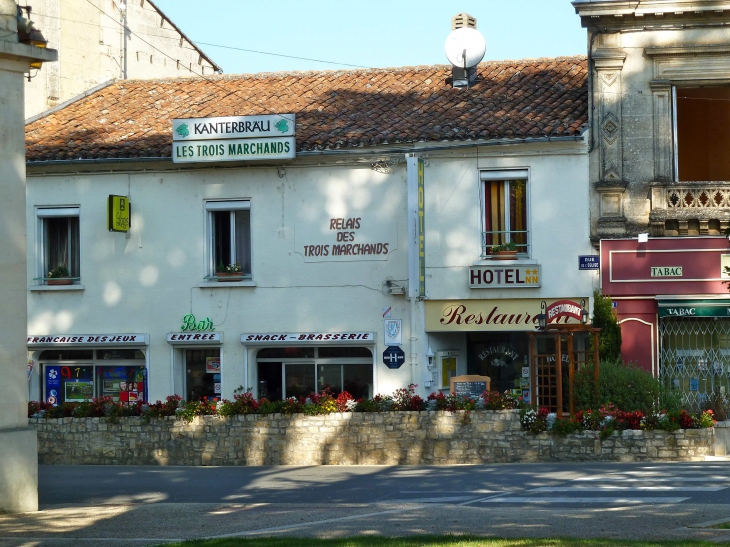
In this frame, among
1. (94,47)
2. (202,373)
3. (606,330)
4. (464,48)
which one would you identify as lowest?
(202,373)

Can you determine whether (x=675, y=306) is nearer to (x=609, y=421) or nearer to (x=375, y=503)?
(x=609, y=421)

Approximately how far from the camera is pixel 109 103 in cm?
2906

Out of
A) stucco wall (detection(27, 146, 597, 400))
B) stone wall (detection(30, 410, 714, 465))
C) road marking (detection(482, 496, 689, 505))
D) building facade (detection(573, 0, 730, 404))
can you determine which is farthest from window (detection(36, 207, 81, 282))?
road marking (detection(482, 496, 689, 505))

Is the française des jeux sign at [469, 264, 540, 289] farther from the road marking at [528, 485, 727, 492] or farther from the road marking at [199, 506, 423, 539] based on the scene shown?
the road marking at [199, 506, 423, 539]

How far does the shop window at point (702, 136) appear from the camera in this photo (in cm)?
2430

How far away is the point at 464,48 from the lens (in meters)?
26.7

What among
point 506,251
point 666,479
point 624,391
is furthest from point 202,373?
point 666,479

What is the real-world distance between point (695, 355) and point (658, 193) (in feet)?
11.4

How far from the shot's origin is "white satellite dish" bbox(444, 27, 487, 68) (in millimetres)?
26688

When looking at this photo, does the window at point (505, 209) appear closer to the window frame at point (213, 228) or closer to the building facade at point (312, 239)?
the building facade at point (312, 239)

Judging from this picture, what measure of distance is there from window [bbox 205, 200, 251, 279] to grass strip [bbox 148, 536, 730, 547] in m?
15.1

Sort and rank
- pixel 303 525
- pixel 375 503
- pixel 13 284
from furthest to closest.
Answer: pixel 375 503 → pixel 13 284 → pixel 303 525

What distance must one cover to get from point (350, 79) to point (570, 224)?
7.89 meters

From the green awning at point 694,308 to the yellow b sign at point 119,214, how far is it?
1187cm
